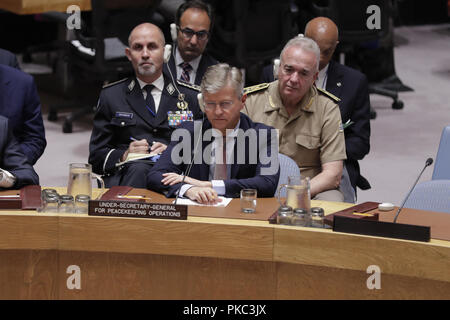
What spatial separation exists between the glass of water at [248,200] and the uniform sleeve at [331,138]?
91cm

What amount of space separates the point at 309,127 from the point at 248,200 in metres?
0.97

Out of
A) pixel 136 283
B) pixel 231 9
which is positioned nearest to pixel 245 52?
pixel 231 9

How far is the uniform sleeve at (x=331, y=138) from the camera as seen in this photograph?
13.2ft

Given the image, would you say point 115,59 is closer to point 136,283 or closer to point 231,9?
point 231,9

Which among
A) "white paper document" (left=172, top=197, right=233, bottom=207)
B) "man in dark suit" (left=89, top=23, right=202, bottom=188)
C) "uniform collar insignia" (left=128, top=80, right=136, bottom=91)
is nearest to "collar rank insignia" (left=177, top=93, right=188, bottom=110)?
"man in dark suit" (left=89, top=23, right=202, bottom=188)

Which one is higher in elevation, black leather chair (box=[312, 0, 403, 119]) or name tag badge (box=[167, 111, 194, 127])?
black leather chair (box=[312, 0, 403, 119])

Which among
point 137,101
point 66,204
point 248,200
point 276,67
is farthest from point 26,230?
point 276,67

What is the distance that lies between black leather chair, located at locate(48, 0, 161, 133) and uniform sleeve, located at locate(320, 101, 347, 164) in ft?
9.50

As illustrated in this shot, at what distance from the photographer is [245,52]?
691cm

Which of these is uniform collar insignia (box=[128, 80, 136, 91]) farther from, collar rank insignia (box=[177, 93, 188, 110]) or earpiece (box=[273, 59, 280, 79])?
earpiece (box=[273, 59, 280, 79])

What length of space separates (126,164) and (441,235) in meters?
1.67

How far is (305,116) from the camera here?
13.4ft

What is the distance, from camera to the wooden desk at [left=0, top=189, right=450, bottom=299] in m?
2.89

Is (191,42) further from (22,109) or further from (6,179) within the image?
(6,179)
